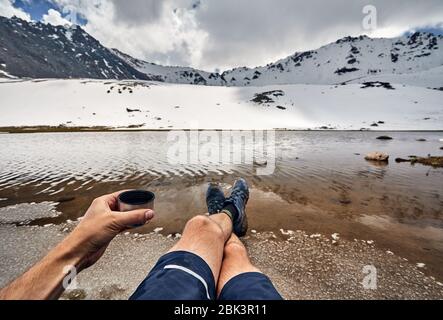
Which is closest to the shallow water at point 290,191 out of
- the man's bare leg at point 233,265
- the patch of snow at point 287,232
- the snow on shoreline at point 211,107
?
the patch of snow at point 287,232

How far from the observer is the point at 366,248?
4.91 metres

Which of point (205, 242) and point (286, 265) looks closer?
point (205, 242)

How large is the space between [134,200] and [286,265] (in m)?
3.21

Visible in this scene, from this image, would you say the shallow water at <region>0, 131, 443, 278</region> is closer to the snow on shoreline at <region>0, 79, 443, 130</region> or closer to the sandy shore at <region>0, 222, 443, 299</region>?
the sandy shore at <region>0, 222, 443, 299</region>

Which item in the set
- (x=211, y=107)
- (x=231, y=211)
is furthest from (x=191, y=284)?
(x=211, y=107)

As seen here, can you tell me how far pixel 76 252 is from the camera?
7.16 feet

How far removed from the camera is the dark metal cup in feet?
7.99

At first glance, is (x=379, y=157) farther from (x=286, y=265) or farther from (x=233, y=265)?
(x=233, y=265)

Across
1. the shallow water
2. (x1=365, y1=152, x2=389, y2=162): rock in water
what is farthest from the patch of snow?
(x1=365, y1=152, x2=389, y2=162): rock in water

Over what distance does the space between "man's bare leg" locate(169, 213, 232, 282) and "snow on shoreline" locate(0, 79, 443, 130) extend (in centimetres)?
4944

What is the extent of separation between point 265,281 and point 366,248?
376cm
